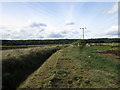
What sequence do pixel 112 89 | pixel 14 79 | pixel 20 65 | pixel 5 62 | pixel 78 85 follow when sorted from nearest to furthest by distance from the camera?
pixel 112 89, pixel 78 85, pixel 14 79, pixel 5 62, pixel 20 65

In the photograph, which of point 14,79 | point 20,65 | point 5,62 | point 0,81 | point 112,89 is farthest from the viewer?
point 20,65

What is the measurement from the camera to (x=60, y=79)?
8.61m

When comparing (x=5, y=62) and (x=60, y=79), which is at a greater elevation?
(x=5, y=62)

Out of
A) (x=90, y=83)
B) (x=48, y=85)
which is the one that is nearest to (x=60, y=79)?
(x=48, y=85)

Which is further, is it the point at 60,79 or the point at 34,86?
the point at 60,79

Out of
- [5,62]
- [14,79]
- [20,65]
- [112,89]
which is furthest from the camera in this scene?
[20,65]

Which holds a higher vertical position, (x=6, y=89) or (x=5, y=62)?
(x=5, y=62)

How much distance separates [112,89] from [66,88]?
7.18ft

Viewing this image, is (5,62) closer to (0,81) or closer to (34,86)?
(0,81)

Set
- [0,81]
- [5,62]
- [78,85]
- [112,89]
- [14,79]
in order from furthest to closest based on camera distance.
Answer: [5,62]
[14,79]
[0,81]
[78,85]
[112,89]

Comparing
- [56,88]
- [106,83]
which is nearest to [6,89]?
[56,88]

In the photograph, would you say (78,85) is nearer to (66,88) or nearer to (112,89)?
(66,88)

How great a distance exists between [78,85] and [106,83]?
5.05 feet

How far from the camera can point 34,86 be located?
779cm
